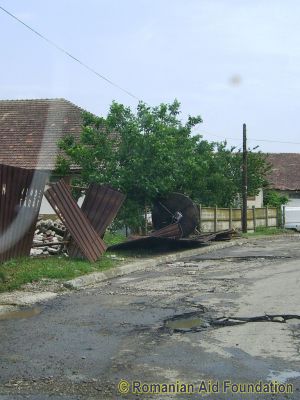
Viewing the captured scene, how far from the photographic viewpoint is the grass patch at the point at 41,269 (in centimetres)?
978

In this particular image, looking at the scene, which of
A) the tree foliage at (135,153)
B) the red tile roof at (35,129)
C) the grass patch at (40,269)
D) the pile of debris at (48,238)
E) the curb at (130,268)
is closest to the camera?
the grass patch at (40,269)

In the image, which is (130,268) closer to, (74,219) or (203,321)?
(74,219)

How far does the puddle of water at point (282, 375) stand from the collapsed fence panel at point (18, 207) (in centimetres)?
723

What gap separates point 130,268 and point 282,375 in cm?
815

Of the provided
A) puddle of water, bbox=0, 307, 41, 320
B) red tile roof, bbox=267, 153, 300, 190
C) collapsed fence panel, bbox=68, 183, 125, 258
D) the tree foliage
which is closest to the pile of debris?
collapsed fence panel, bbox=68, 183, 125, 258

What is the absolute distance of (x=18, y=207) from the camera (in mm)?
11367

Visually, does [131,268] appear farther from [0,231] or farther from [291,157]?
[291,157]

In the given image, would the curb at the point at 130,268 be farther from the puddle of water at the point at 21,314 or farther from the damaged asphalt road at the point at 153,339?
the puddle of water at the point at 21,314

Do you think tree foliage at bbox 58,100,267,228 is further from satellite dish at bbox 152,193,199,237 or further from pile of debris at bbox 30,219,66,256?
pile of debris at bbox 30,219,66,256

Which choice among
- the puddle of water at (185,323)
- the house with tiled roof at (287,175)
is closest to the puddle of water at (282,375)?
the puddle of water at (185,323)

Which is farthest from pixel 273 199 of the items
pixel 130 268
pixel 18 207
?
pixel 18 207

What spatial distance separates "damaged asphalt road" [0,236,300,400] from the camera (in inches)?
185

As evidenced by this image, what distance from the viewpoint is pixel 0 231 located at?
1082 cm

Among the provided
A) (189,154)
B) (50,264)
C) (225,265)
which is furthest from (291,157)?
(50,264)
